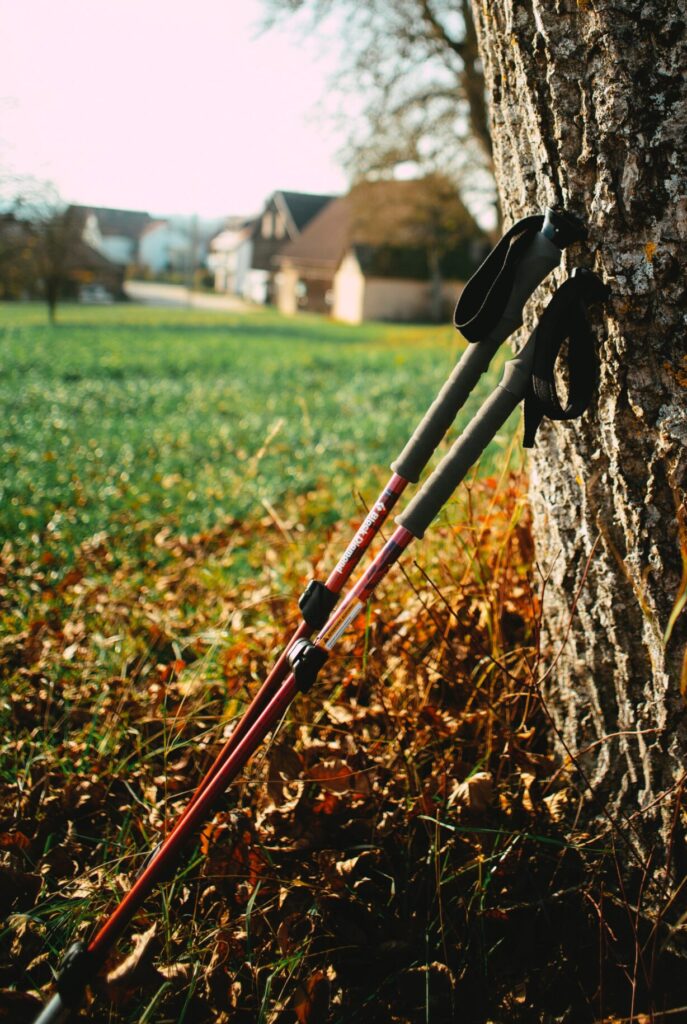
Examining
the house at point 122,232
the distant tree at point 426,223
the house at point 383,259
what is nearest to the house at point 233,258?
the house at point 122,232

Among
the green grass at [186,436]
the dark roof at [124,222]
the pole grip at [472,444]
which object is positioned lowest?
the green grass at [186,436]

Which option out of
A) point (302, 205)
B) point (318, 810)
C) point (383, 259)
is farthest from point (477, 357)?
point (302, 205)

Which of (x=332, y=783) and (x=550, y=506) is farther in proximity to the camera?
(x=332, y=783)

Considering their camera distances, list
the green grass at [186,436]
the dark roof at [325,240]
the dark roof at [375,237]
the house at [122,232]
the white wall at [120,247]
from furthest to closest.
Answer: the white wall at [120,247], the house at [122,232], the dark roof at [325,240], the dark roof at [375,237], the green grass at [186,436]

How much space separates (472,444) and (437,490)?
0.12 meters

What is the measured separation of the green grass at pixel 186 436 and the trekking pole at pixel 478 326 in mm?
457

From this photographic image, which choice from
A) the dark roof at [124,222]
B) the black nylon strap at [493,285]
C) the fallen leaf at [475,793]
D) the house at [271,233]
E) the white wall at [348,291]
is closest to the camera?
the black nylon strap at [493,285]

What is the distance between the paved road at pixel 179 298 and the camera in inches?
2030

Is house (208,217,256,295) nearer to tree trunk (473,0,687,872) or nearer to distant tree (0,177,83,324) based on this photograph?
distant tree (0,177,83,324)

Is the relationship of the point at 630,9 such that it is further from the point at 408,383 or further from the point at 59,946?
the point at 408,383

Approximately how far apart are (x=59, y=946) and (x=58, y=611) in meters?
→ 1.79

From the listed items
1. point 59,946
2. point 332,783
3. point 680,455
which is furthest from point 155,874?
point 680,455

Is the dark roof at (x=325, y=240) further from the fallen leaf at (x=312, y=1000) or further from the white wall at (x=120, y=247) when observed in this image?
the fallen leaf at (x=312, y=1000)

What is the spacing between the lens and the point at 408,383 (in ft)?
39.6
